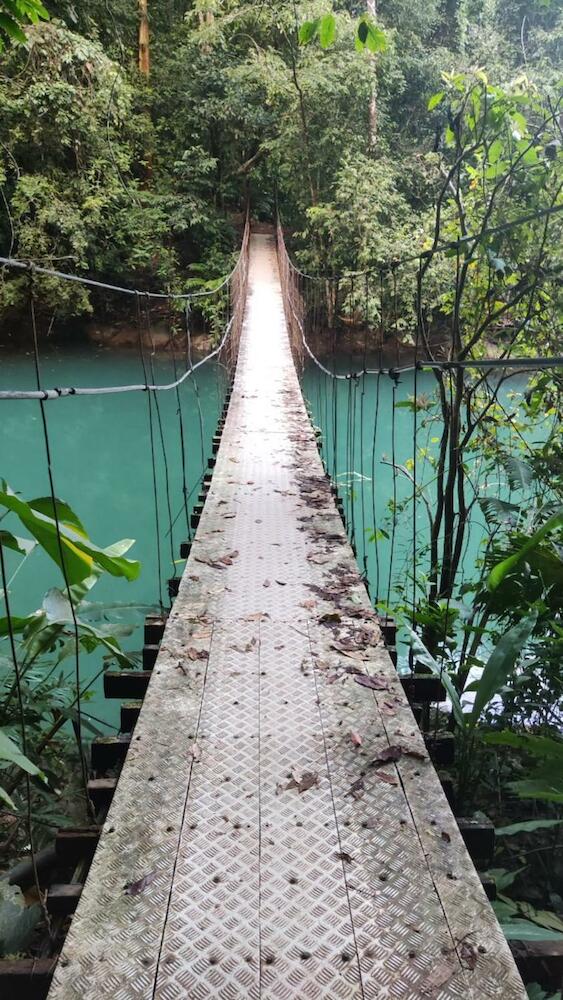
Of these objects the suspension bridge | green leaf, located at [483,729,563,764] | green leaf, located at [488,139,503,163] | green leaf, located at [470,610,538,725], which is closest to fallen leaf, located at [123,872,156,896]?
the suspension bridge

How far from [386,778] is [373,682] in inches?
8.3

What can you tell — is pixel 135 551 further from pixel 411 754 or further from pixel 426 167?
pixel 426 167

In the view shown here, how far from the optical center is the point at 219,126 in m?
8.28

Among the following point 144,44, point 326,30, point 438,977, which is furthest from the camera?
point 144,44

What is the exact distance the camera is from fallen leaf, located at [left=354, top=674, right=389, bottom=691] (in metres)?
1.04

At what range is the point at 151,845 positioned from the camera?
76 cm

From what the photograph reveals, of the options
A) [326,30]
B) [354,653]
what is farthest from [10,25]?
[354,653]

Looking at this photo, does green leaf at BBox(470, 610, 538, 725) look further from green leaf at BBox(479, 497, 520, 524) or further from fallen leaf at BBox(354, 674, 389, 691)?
green leaf at BBox(479, 497, 520, 524)

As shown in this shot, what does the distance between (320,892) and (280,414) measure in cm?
242

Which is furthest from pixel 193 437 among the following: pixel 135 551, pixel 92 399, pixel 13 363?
pixel 13 363

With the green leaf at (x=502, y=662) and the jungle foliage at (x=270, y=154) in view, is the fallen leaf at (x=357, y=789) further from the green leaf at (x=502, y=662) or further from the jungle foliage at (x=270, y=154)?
the jungle foliage at (x=270, y=154)

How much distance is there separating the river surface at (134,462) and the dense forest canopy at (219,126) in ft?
3.17

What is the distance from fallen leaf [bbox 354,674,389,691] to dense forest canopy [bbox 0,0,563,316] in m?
5.69

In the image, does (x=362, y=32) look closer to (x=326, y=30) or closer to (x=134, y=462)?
(x=326, y=30)
